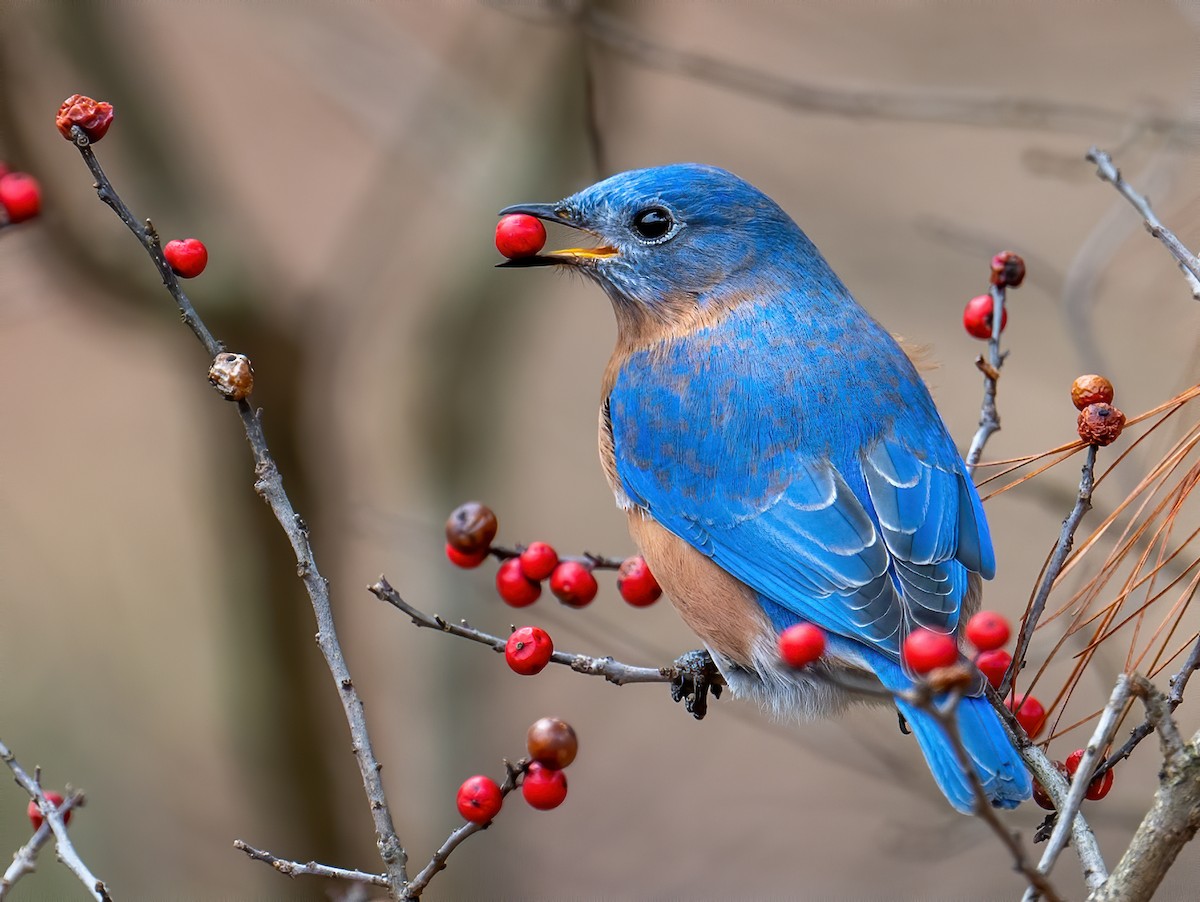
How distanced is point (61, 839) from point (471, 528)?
1.07 m

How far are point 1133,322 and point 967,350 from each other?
112cm

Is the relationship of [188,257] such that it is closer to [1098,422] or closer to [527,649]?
[527,649]

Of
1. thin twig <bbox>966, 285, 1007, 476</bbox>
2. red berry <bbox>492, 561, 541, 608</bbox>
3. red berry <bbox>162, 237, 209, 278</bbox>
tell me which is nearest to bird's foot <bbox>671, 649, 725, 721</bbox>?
red berry <bbox>492, 561, 541, 608</bbox>

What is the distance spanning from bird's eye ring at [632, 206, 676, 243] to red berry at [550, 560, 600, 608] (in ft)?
3.22

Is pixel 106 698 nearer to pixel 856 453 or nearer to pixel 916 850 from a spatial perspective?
pixel 916 850

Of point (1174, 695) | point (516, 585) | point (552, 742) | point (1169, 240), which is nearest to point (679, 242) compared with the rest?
point (516, 585)

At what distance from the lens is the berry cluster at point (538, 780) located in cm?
230

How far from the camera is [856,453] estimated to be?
9.81 ft

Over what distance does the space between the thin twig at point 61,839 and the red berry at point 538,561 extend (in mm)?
1104

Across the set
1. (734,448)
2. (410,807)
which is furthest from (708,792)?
(734,448)

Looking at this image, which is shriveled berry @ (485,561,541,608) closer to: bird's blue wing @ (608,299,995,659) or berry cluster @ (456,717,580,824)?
bird's blue wing @ (608,299,995,659)

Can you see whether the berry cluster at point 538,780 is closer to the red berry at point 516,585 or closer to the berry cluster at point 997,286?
the red berry at point 516,585

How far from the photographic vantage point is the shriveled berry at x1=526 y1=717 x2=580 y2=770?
236 centimetres

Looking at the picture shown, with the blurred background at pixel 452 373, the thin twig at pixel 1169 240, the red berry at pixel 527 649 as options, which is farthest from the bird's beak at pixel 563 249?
the thin twig at pixel 1169 240
